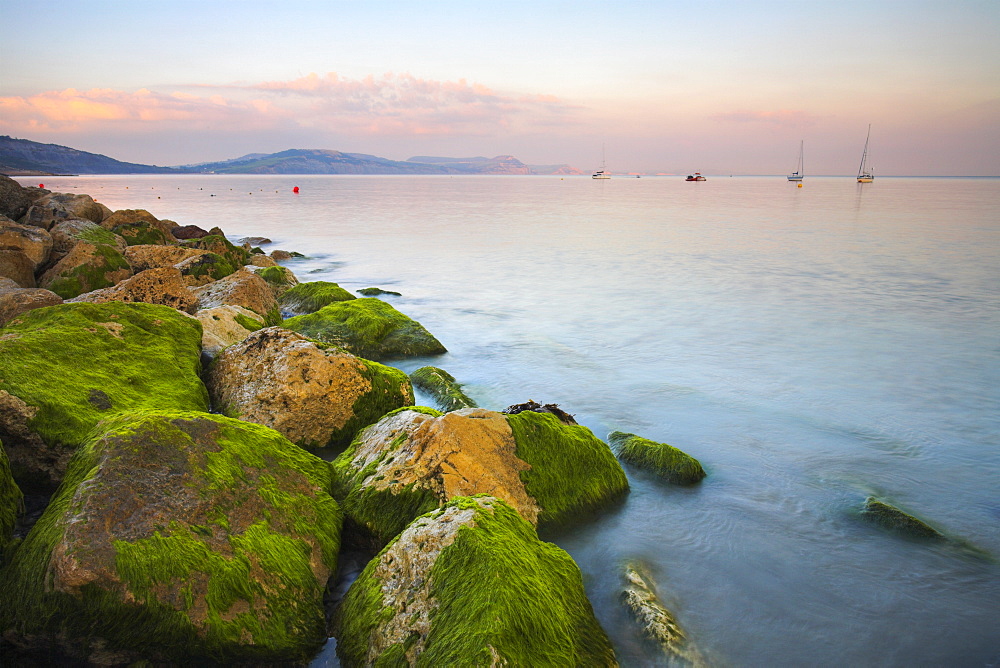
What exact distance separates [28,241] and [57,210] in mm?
5794

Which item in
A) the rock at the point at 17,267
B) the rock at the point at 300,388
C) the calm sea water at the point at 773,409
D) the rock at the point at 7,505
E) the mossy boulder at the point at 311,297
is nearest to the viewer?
the rock at the point at 7,505

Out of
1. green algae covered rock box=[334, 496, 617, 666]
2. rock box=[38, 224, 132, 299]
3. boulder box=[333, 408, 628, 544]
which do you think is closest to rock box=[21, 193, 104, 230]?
rock box=[38, 224, 132, 299]

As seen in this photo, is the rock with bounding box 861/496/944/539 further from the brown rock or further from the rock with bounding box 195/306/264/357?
the brown rock

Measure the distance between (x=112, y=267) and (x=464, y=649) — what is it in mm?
10639

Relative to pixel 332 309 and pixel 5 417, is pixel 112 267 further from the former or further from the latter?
pixel 5 417

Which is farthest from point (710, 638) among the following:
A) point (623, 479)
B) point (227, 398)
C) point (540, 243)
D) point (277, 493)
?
point (540, 243)

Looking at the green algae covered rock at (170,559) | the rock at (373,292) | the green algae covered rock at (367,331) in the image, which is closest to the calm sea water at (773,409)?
the rock at (373,292)

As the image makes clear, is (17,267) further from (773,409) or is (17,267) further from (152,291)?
(773,409)

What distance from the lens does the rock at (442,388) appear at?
823 centimetres

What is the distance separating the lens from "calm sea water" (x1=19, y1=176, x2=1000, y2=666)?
4.68 meters

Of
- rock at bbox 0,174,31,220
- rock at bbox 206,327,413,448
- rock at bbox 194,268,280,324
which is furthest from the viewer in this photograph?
rock at bbox 0,174,31,220

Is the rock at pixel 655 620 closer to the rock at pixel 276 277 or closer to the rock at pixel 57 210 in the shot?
the rock at pixel 276 277

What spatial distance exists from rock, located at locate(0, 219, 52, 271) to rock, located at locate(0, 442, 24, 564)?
863 centimetres

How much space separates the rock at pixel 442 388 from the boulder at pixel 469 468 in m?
2.12
